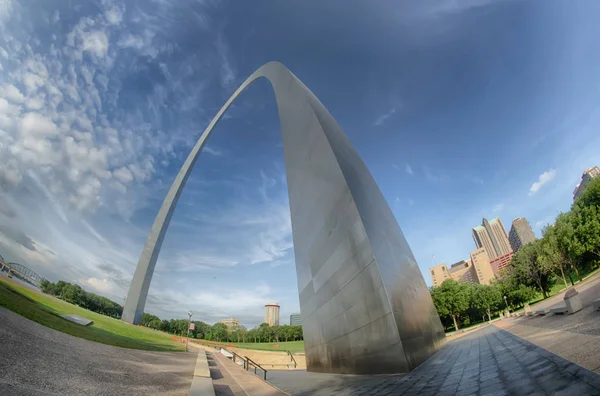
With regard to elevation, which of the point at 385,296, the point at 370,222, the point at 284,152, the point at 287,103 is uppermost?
the point at 287,103

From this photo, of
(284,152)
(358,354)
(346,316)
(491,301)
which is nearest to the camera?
(358,354)

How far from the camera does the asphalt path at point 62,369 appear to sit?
4074mm

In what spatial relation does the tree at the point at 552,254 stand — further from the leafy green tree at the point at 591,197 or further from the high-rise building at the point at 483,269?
the high-rise building at the point at 483,269

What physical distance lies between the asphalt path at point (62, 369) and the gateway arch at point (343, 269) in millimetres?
4242

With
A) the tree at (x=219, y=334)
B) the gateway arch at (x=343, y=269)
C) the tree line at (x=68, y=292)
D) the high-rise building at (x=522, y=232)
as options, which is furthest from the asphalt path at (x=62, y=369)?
the high-rise building at (x=522, y=232)

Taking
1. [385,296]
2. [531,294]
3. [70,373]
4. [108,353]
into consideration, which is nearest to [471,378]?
[385,296]

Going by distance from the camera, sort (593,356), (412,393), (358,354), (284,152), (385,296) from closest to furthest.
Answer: (593,356) < (412,393) < (385,296) < (358,354) < (284,152)

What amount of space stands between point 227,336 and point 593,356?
331 ft

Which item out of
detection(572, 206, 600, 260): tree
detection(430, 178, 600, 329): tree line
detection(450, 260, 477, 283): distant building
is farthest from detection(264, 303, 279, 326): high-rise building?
detection(572, 206, 600, 260): tree

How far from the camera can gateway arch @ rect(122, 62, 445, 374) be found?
6259mm

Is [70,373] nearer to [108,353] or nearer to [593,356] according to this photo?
[108,353]

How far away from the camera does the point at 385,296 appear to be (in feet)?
20.1

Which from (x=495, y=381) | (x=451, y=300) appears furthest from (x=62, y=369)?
(x=451, y=300)

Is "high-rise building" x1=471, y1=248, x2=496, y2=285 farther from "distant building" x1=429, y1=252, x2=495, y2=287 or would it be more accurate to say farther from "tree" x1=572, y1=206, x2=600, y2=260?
"tree" x1=572, y1=206, x2=600, y2=260
